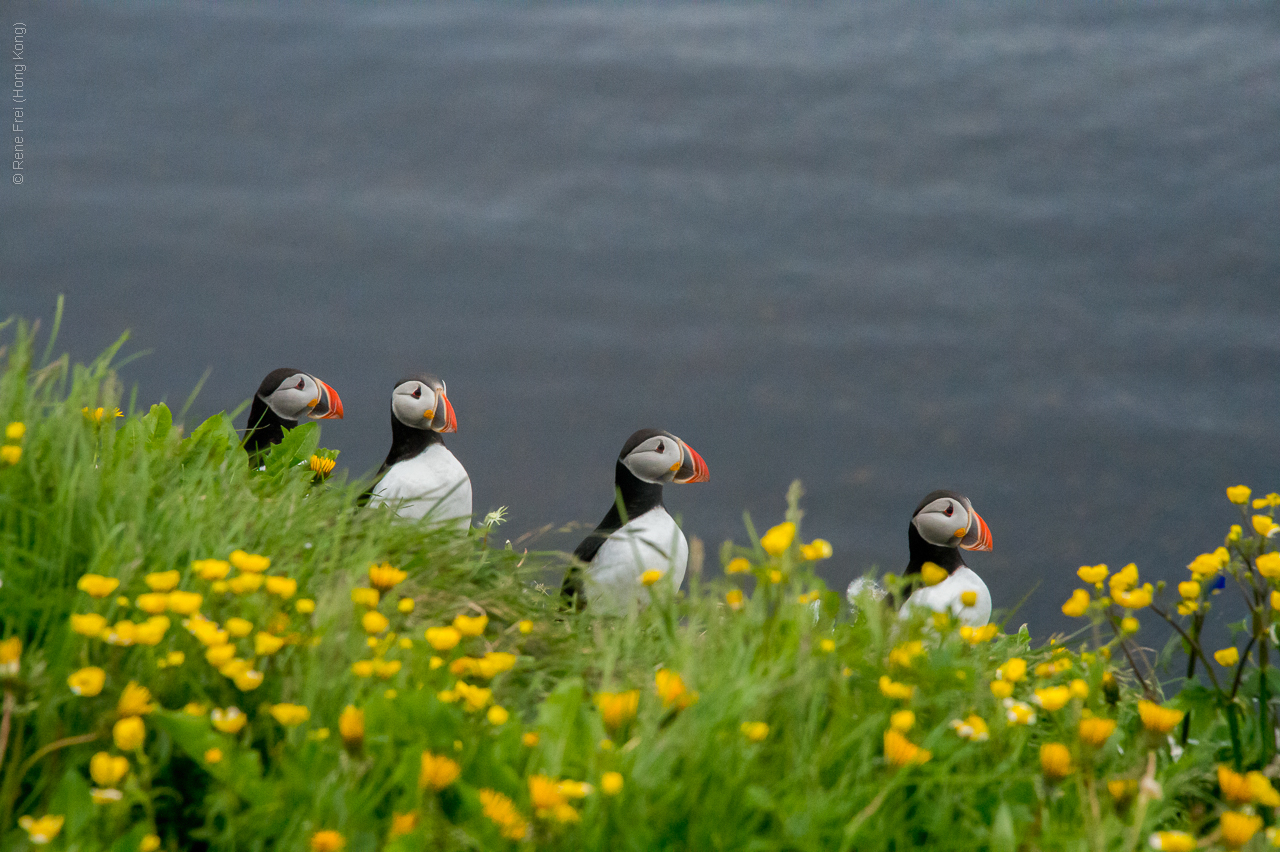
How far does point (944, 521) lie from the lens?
479cm

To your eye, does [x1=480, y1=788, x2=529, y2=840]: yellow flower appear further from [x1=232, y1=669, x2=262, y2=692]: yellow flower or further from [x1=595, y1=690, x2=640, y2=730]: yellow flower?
[x1=232, y1=669, x2=262, y2=692]: yellow flower

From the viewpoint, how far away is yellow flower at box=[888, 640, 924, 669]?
8.09 feet

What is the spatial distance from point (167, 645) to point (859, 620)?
5.56 feet

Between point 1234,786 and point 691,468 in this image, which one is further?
point 691,468

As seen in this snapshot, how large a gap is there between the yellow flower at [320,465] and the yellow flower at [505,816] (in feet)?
6.79

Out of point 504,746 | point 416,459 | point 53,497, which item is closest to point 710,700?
point 504,746

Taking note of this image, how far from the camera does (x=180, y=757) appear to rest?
90.4 inches

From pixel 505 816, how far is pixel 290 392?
123 inches

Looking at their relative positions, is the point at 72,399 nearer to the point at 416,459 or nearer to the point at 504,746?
the point at 504,746

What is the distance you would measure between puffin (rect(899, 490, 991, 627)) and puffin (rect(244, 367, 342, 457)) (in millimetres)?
2545

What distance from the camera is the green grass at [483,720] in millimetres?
2049

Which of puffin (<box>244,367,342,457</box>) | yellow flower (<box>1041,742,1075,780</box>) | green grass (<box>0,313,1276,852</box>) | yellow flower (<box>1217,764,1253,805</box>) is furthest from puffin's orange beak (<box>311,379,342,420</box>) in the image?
yellow flower (<box>1217,764,1253,805</box>)

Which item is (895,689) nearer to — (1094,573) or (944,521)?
(1094,573)

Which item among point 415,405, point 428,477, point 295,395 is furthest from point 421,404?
point 295,395
